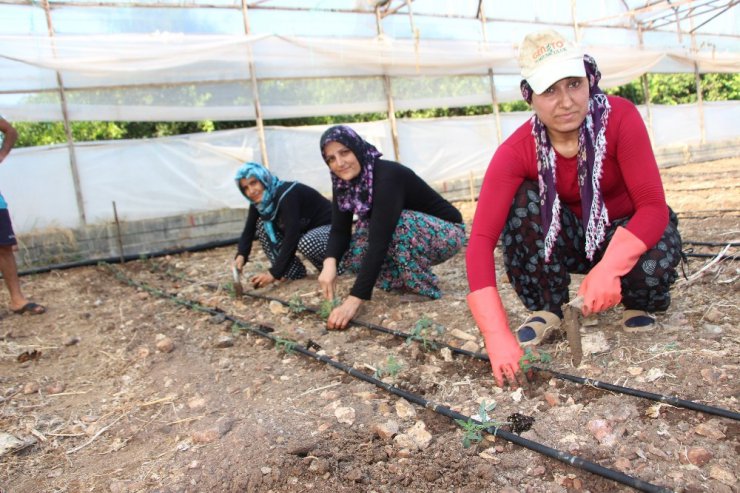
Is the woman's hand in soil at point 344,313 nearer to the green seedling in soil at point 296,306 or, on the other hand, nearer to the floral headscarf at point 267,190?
the green seedling in soil at point 296,306

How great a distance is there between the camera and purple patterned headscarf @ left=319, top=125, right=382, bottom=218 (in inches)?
106

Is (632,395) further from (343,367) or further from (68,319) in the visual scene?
(68,319)

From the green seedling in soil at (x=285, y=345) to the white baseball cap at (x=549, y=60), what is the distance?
1.43 m

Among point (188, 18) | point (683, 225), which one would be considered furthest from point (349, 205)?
point (188, 18)

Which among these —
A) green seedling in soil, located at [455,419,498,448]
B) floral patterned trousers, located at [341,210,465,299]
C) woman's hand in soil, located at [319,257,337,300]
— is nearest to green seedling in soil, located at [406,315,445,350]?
floral patterned trousers, located at [341,210,465,299]

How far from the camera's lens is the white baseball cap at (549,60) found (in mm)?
1624

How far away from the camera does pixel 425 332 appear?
2.40 m

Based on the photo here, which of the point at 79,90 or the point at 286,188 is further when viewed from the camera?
the point at 79,90

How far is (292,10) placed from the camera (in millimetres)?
7219

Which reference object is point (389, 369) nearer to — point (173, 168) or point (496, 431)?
point (496, 431)

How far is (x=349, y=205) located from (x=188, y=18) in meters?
4.90

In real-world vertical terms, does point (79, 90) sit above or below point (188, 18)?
below

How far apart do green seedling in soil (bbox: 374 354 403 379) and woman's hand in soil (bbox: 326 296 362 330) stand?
0.50m

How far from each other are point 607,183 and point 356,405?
1.10 m
